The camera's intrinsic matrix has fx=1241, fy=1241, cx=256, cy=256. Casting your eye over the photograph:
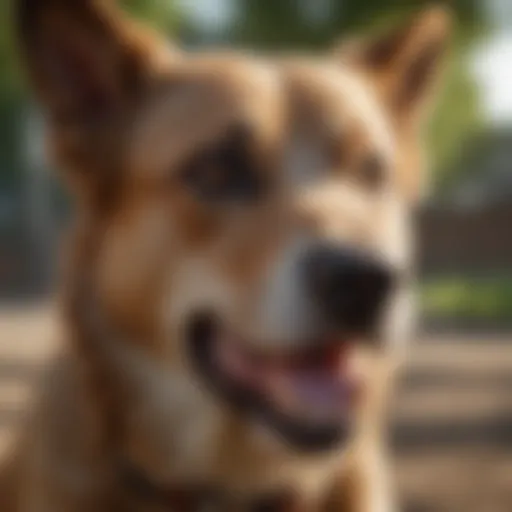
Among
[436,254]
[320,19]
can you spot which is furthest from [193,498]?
[320,19]

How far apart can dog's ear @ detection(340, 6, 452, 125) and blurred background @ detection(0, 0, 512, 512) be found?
0.54 metres

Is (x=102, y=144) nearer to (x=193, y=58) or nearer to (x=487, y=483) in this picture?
(x=193, y=58)

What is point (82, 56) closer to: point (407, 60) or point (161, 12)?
point (407, 60)

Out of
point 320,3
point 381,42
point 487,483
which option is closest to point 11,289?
point 320,3

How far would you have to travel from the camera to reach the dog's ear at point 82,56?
177cm

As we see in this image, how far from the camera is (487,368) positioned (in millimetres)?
4828

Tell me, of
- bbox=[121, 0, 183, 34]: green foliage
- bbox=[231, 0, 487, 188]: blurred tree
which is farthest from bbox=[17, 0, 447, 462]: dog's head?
bbox=[121, 0, 183, 34]: green foliage

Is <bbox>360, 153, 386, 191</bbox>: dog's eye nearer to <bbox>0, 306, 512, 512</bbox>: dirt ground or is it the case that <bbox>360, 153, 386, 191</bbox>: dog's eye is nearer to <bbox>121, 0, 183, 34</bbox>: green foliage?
<bbox>0, 306, 512, 512</bbox>: dirt ground

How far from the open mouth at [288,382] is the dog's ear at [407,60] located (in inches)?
18.1

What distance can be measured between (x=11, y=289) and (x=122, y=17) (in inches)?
219

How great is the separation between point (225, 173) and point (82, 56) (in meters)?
0.28

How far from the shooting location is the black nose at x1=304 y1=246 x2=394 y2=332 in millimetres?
1603

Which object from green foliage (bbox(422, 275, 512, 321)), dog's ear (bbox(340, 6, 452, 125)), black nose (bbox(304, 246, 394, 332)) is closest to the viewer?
black nose (bbox(304, 246, 394, 332))

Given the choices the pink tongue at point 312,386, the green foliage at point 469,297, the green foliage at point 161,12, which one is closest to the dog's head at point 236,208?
the pink tongue at point 312,386
